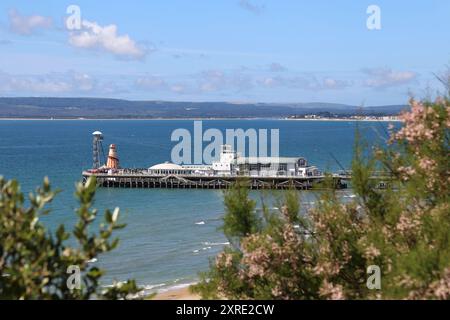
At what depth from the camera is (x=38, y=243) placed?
683 cm

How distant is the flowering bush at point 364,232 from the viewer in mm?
10445

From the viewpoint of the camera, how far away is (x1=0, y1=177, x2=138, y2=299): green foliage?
264 inches

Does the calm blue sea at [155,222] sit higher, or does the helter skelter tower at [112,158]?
the helter skelter tower at [112,158]

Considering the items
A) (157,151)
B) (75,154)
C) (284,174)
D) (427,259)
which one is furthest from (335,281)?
(157,151)

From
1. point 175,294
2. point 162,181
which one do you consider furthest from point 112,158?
point 175,294

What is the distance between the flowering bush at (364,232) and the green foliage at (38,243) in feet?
15.1

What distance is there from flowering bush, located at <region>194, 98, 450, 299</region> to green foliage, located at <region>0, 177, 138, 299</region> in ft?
15.1

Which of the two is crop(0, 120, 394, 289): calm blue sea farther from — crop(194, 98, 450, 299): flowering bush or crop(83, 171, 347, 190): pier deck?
crop(83, 171, 347, 190): pier deck

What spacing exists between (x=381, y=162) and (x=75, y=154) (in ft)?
332

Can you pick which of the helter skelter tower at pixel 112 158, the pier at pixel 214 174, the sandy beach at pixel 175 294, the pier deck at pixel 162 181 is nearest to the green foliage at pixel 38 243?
the sandy beach at pixel 175 294

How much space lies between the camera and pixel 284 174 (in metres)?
67.5

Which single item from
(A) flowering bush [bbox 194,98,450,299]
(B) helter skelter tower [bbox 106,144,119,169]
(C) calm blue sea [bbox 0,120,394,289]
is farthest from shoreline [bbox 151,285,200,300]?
(B) helter skelter tower [bbox 106,144,119,169]

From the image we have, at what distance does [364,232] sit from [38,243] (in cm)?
655

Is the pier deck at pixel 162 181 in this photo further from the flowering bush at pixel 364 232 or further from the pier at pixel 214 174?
the flowering bush at pixel 364 232
